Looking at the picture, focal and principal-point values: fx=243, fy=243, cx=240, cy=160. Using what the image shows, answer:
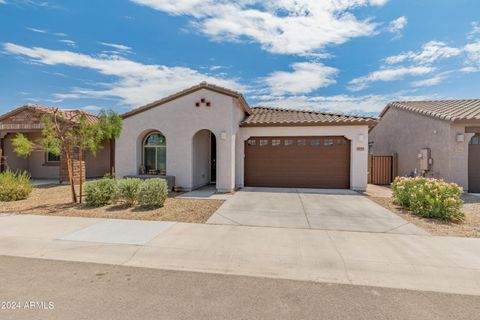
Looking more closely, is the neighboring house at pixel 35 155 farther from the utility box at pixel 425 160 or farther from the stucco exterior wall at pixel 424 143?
the stucco exterior wall at pixel 424 143

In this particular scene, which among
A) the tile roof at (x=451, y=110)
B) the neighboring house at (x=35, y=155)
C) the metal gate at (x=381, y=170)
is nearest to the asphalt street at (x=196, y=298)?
the tile roof at (x=451, y=110)

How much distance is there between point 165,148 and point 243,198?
5025mm

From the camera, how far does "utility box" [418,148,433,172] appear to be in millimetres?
12445

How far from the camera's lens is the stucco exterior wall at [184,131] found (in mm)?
11195

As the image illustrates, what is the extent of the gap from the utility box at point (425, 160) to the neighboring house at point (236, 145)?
3.43 meters

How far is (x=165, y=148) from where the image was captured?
482 inches

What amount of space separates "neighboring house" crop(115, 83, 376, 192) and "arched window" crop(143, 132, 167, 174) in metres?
0.05

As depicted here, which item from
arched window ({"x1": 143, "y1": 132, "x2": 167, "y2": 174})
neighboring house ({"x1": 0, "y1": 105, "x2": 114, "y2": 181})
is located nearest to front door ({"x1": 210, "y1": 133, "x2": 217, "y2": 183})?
arched window ({"x1": 143, "y1": 132, "x2": 167, "y2": 174})

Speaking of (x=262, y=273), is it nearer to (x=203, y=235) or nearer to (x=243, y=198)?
(x=203, y=235)

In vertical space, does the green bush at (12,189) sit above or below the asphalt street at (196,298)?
above

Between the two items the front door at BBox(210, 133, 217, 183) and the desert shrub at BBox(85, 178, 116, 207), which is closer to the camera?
the desert shrub at BBox(85, 178, 116, 207)

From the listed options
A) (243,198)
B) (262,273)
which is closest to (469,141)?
(243,198)

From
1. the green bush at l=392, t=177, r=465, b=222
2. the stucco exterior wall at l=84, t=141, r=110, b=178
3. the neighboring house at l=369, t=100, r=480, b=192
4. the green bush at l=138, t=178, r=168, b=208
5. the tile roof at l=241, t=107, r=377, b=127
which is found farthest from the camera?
the stucco exterior wall at l=84, t=141, r=110, b=178

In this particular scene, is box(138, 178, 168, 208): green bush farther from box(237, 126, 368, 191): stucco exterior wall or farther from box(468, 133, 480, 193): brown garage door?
box(468, 133, 480, 193): brown garage door
